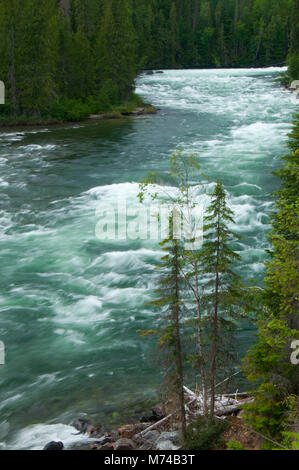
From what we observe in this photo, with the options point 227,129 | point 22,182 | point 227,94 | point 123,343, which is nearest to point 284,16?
point 227,94

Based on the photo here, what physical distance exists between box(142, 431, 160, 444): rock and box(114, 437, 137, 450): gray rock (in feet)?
1.08

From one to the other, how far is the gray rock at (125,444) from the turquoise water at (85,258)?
157 centimetres

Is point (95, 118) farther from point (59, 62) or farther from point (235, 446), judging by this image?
point (235, 446)

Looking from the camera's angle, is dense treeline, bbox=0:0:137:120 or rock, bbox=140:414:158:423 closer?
rock, bbox=140:414:158:423

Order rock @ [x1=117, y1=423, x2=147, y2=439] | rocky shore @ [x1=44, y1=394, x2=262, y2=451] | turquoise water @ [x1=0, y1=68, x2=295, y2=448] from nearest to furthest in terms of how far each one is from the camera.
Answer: rocky shore @ [x1=44, y1=394, x2=262, y2=451], rock @ [x1=117, y1=423, x2=147, y2=439], turquoise water @ [x1=0, y1=68, x2=295, y2=448]

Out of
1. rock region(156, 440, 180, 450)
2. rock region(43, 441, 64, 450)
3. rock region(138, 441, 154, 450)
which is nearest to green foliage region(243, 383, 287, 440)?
rock region(156, 440, 180, 450)

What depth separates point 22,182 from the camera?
2855cm

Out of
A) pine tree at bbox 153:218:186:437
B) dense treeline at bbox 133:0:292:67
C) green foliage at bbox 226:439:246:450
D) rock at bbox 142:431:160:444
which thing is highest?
dense treeline at bbox 133:0:292:67

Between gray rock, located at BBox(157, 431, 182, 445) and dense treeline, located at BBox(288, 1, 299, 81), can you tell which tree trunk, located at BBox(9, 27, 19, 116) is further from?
gray rock, located at BBox(157, 431, 182, 445)

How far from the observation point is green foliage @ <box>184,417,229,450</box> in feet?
28.2

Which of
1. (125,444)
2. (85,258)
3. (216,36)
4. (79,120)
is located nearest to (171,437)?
(125,444)

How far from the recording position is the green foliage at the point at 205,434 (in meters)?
8.60

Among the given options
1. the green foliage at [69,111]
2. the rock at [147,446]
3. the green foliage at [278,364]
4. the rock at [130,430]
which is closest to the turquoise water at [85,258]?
the rock at [130,430]

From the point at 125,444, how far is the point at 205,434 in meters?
1.43
